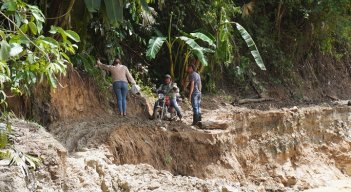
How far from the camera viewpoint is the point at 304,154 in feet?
49.3

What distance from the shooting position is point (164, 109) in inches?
464

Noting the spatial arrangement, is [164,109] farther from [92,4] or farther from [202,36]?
[92,4]

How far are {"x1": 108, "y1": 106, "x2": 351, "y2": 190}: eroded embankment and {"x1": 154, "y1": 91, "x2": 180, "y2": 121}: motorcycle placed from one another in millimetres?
505

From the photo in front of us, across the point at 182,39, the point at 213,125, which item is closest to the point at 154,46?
the point at 182,39

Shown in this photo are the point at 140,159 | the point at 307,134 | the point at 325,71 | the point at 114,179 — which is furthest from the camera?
the point at 325,71

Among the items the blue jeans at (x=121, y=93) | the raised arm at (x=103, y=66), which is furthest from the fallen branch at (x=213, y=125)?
the raised arm at (x=103, y=66)

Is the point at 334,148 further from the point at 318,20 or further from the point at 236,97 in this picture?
the point at 318,20

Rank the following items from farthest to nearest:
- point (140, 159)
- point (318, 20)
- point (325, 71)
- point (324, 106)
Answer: point (325, 71), point (318, 20), point (324, 106), point (140, 159)

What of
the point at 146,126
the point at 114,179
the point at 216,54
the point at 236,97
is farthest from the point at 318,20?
the point at 114,179

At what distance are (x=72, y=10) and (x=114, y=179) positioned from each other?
4.89m

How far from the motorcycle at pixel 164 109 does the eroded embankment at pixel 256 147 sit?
19.9 inches

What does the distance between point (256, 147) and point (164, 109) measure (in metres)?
3.40

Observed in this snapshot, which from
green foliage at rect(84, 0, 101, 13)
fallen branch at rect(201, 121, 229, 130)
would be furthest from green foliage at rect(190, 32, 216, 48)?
green foliage at rect(84, 0, 101, 13)

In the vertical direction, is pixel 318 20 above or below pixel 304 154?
above
